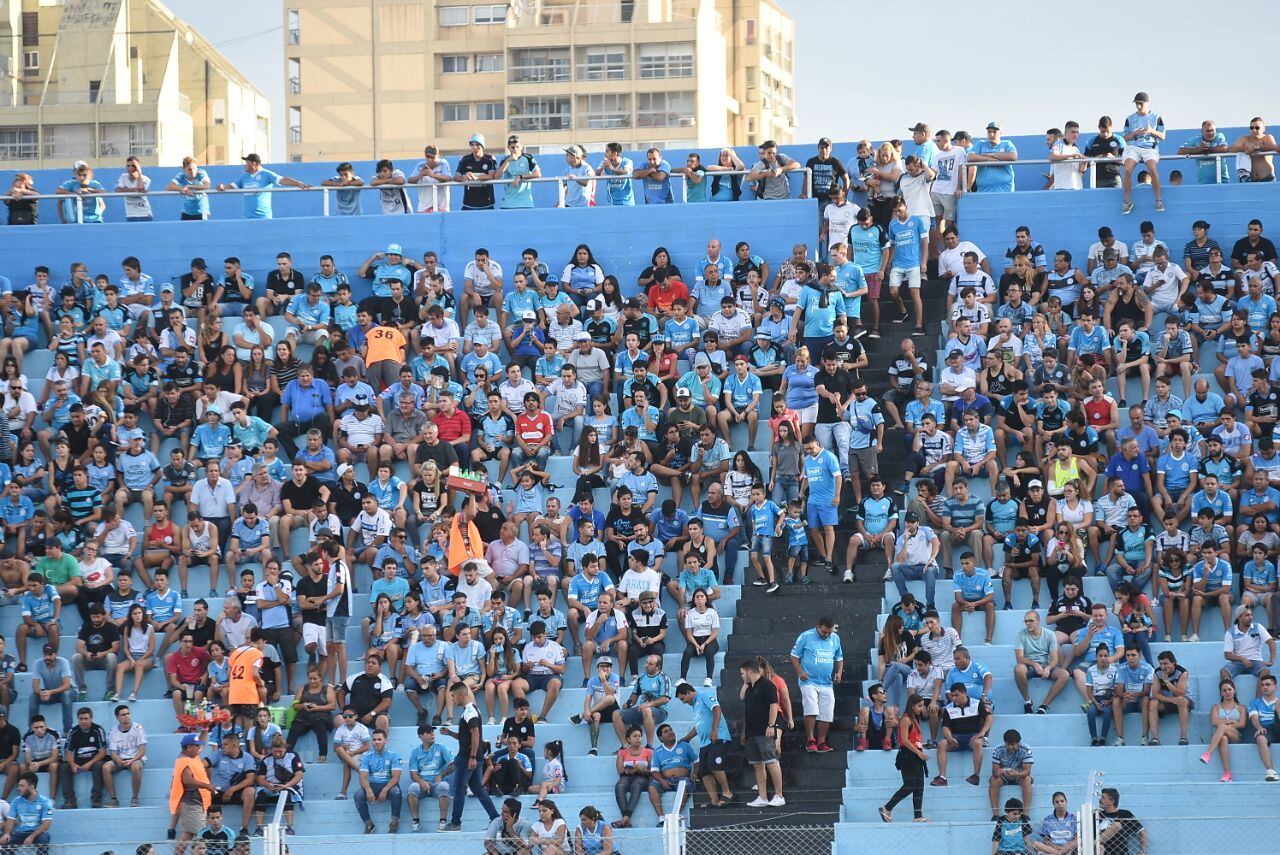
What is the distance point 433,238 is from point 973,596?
9386 millimetres

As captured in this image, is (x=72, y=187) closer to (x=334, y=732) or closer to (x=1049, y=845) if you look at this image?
(x=334, y=732)

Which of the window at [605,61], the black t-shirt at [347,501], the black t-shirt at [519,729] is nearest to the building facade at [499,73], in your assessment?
the window at [605,61]

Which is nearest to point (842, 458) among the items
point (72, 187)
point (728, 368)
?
point (728, 368)

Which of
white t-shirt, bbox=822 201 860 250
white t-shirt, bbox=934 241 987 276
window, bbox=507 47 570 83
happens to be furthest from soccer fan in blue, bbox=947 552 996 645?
window, bbox=507 47 570 83

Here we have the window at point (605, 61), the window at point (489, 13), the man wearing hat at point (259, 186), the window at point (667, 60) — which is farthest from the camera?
Result: the window at point (489, 13)

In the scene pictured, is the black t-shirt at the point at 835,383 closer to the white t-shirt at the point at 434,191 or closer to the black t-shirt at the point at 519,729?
the black t-shirt at the point at 519,729

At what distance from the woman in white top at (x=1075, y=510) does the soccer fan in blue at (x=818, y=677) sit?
2.80m

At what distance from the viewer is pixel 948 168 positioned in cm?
2375

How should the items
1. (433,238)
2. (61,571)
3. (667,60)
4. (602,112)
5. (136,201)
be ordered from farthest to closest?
1. (602,112)
2. (667,60)
3. (136,201)
4. (433,238)
5. (61,571)

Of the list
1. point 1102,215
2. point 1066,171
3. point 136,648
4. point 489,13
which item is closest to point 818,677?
point 136,648

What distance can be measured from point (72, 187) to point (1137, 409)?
14.5m

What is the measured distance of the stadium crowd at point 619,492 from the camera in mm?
17688

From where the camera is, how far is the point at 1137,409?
64.6 feet

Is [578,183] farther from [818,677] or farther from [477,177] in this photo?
[818,677]
